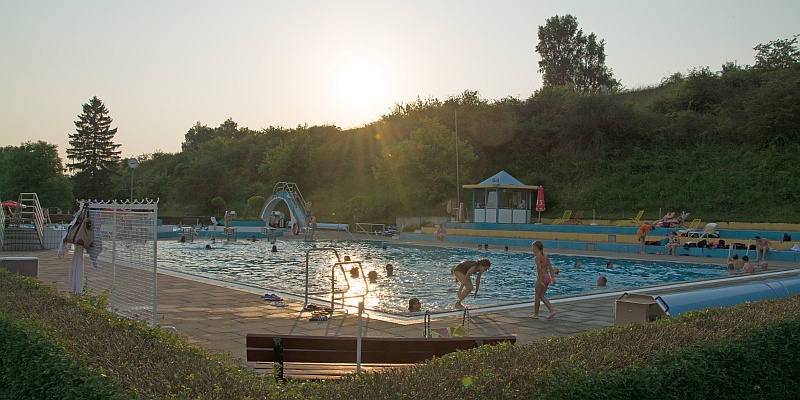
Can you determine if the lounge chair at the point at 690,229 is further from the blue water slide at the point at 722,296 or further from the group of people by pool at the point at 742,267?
the blue water slide at the point at 722,296

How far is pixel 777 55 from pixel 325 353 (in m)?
45.7

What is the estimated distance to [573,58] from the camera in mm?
64062

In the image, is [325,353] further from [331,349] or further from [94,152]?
[94,152]

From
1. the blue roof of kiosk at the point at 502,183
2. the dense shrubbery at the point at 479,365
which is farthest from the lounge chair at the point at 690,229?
the dense shrubbery at the point at 479,365

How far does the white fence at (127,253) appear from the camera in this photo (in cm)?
794

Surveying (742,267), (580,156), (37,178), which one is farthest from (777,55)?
(37,178)

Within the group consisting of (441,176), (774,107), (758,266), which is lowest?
(758,266)

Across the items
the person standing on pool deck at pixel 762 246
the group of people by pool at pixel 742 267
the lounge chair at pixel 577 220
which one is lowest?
the group of people by pool at pixel 742 267

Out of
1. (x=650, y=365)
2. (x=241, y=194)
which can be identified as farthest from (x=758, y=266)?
(x=241, y=194)

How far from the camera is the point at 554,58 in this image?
6475cm

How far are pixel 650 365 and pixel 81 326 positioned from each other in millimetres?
4456

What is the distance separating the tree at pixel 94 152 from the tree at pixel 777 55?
60.8 metres

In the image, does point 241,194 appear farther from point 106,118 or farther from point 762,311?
point 762,311

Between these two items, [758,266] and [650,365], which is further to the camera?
[758,266]
